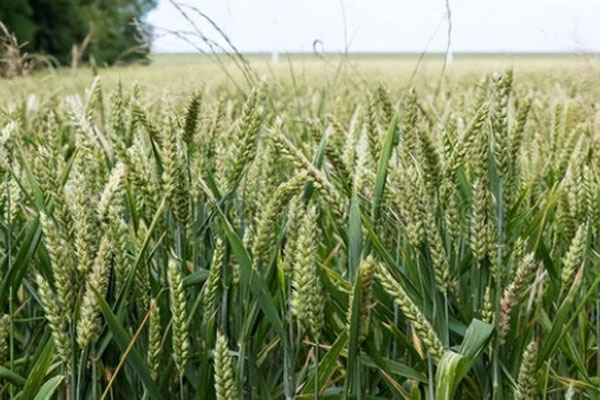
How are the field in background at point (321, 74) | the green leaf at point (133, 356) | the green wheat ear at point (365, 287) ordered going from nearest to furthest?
the green wheat ear at point (365, 287), the green leaf at point (133, 356), the field in background at point (321, 74)

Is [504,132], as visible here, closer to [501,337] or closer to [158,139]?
[501,337]

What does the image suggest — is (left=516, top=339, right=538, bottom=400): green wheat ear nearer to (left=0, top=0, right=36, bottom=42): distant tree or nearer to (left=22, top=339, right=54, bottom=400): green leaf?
(left=22, top=339, right=54, bottom=400): green leaf

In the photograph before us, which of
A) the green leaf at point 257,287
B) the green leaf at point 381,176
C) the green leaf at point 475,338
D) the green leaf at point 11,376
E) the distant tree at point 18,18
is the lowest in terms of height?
the distant tree at point 18,18

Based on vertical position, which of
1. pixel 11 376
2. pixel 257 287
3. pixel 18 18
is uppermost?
pixel 257 287

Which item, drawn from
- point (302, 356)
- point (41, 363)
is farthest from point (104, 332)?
point (302, 356)

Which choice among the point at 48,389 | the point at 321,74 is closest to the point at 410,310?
the point at 48,389

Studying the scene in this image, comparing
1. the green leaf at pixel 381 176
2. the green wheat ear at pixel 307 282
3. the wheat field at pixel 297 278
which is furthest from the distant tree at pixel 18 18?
the green wheat ear at pixel 307 282

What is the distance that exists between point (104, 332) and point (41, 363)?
0.07 metres

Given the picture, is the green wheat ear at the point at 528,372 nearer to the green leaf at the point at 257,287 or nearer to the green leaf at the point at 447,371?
the green leaf at the point at 447,371

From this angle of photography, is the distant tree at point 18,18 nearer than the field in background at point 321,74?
No

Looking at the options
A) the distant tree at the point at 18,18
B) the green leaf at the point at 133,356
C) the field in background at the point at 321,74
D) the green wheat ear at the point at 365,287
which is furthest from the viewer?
the distant tree at the point at 18,18

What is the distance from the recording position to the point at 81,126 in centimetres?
95

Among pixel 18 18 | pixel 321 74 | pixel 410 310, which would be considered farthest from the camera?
pixel 18 18

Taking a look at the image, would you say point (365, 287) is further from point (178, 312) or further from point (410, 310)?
point (178, 312)
